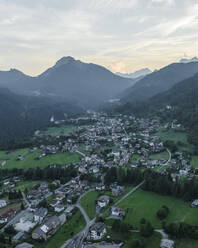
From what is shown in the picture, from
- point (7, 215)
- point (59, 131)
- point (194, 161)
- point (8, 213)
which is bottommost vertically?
point (7, 215)

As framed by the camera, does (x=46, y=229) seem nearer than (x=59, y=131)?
Yes

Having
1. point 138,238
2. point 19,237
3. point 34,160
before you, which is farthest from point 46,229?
point 34,160

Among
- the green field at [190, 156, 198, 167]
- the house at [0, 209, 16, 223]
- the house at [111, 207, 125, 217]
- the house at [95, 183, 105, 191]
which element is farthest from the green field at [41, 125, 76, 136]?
the house at [111, 207, 125, 217]

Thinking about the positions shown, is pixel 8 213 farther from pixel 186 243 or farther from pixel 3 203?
pixel 186 243

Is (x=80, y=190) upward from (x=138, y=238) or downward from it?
downward

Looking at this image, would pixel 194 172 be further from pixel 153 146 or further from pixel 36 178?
pixel 36 178

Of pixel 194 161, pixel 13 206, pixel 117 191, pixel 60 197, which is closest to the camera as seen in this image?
pixel 13 206

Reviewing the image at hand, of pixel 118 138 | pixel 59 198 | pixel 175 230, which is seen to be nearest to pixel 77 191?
pixel 59 198
